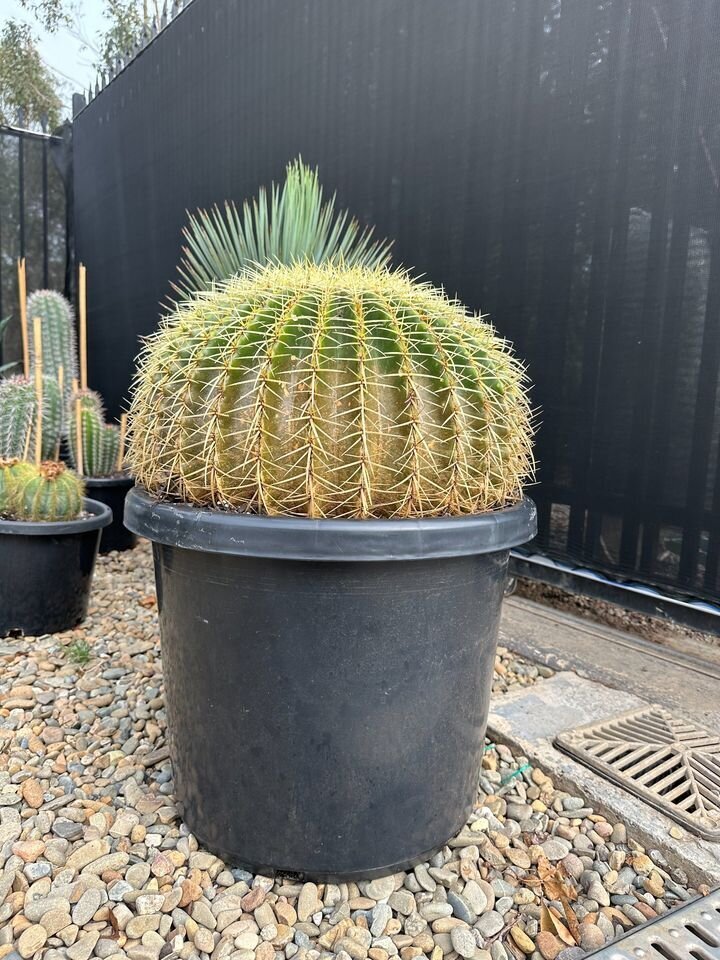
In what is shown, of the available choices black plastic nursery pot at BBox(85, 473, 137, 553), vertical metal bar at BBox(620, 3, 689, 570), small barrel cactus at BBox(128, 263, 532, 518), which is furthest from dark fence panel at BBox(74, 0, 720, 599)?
black plastic nursery pot at BBox(85, 473, 137, 553)

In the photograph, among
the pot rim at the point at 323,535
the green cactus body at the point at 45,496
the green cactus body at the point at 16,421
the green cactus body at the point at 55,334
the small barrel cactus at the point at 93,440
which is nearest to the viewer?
the pot rim at the point at 323,535

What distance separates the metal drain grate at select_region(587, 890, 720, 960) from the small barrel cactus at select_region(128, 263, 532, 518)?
2.70 feet

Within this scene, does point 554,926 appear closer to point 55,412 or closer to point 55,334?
point 55,412

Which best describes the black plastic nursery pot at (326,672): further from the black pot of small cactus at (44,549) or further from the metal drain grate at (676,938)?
the black pot of small cactus at (44,549)

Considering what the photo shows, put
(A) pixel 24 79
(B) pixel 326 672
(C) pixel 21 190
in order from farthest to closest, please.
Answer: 1. (A) pixel 24 79
2. (C) pixel 21 190
3. (B) pixel 326 672

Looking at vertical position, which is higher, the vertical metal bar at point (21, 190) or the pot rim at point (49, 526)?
the vertical metal bar at point (21, 190)

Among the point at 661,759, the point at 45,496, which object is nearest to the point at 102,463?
the point at 45,496

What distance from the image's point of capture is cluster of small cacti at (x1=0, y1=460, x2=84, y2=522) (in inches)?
105

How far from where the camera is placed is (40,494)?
2.68 metres

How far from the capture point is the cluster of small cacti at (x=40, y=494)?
2.68 metres

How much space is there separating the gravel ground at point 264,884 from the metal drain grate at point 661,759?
126mm

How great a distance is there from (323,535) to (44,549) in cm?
190

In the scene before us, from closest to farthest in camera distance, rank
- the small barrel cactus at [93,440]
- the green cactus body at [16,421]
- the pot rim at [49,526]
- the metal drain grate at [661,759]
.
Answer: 1. the metal drain grate at [661,759]
2. the pot rim at [49,526]
3. the green cactus body at [16,421]
4. the small barrel cactus at [93,440]

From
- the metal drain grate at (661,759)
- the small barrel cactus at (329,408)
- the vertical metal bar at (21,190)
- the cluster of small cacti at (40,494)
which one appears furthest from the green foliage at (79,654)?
the vertical metal bar at (21,190)
